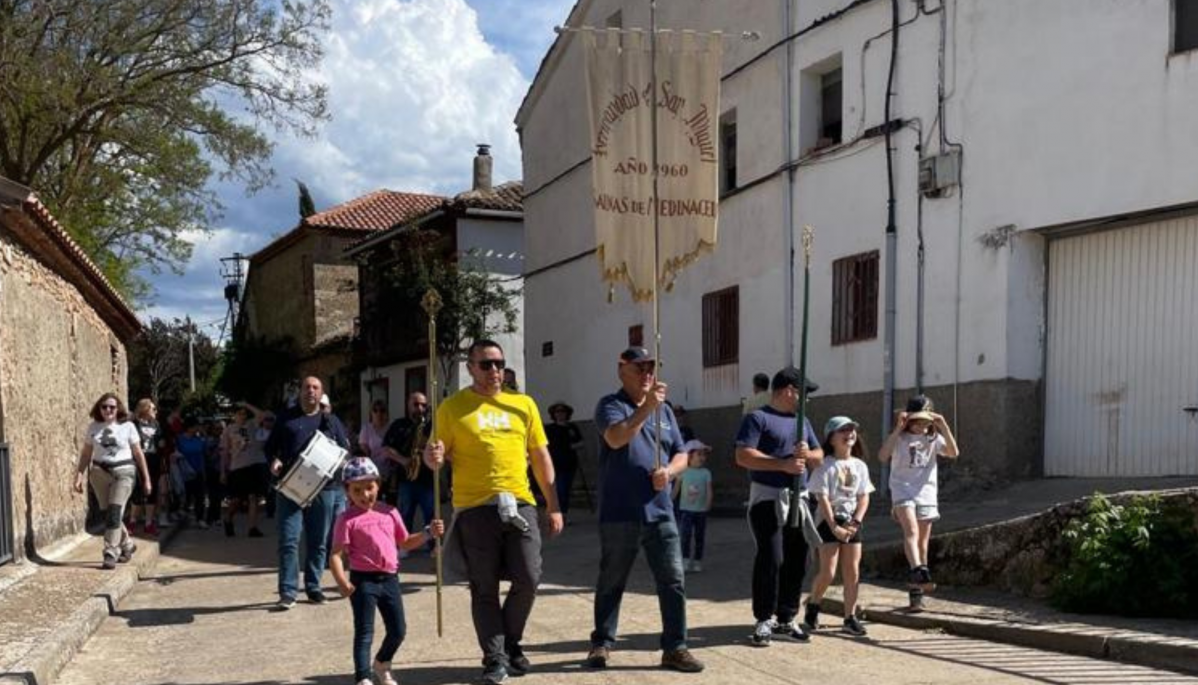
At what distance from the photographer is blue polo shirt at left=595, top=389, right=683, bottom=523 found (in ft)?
21.1

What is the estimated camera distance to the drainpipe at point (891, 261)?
13.9 meters

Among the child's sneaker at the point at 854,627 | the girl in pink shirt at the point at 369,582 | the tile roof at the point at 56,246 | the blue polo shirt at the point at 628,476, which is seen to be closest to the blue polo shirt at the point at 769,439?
the blue polo shirt at the point at 628,476

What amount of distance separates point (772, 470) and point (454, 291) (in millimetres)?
19714

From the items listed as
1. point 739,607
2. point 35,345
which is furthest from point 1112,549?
point 35,345

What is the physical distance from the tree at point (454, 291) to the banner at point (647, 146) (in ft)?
55.9

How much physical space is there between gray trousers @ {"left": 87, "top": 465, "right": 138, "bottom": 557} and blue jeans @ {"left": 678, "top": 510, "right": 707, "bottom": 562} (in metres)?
5.02

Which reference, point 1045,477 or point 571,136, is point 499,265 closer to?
point 571,136

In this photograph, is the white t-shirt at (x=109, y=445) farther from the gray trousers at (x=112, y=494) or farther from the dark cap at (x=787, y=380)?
the dark cap at (x=787, y=380)

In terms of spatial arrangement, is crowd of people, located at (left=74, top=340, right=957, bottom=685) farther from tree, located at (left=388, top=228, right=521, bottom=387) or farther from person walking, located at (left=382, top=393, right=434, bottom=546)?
tree, located at (left=388, top=228, right=521, bottom=387)

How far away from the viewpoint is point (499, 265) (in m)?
29.2

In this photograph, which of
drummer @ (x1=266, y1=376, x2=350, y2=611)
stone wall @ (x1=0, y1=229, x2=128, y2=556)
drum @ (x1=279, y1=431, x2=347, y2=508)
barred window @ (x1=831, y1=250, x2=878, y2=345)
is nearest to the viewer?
drum @ (x1=279, y1=431, x2=347, y2=508)

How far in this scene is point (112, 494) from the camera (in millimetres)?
10430

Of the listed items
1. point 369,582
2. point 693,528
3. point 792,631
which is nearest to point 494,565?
point 369,582

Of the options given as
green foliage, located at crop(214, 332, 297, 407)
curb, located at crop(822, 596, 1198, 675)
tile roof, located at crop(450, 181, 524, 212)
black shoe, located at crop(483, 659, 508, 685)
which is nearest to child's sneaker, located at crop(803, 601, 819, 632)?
curb, located at crop(822, 596, 1198, 675)
